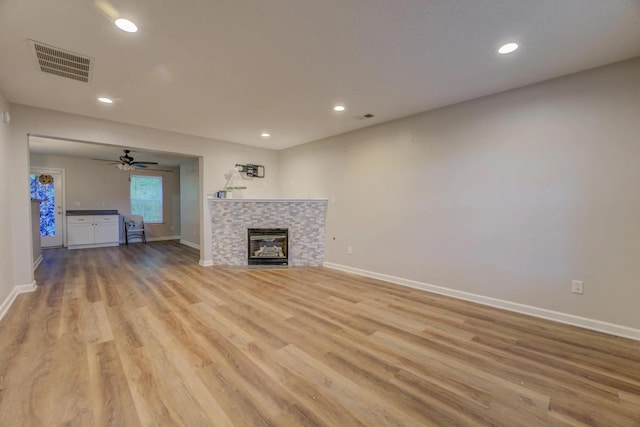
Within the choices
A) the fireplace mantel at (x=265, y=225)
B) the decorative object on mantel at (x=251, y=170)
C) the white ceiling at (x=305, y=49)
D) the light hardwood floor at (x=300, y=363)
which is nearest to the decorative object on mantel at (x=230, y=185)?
the decorative object on mantel at (x=251, y=170)

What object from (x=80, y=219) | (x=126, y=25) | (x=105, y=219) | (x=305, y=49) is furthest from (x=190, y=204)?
(x=305, y=49)

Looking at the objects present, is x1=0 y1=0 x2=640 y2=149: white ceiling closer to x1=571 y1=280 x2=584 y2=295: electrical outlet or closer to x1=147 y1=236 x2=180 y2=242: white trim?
x1=571 y1=280 x2=584 y2=295: electrical outlet

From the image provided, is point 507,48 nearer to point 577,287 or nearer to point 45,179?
point 577,287

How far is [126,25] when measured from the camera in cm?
193

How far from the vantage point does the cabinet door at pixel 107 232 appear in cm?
729

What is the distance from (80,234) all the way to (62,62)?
626 cm

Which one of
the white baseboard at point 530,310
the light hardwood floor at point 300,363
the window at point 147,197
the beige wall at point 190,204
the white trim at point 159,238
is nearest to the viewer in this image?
the light hardwood floor at point 300,363

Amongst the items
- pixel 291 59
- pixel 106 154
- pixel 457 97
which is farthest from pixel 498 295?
pixel 106 154

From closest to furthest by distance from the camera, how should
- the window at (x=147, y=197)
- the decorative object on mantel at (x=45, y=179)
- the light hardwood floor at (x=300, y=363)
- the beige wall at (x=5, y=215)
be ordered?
the light hardwood floor at (x=300, y=363)
the beige wall at (x=5, y=215)
the decorative object on mantel at (x=45, y=179)
the window at (x=147, y=197)

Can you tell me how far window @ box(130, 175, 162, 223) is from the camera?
8172mm

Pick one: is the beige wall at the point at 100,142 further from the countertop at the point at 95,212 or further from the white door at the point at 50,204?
the white door at the point at 50,204

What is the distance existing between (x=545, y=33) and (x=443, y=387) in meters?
2.60

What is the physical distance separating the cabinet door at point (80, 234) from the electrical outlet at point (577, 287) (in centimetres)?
954

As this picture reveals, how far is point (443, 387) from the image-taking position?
69.5 inches
